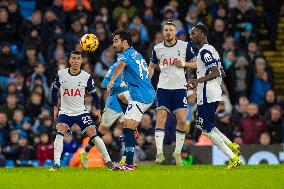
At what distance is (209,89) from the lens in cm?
1702

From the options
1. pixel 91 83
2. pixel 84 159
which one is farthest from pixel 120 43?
pixel 84 159

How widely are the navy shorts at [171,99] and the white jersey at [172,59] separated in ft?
0.30

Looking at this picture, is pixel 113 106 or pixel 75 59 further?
pixel 113 106

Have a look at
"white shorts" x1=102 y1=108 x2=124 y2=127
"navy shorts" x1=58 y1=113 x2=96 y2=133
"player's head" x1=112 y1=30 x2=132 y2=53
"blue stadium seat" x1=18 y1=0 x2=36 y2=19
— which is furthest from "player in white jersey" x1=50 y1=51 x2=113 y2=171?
"blue stadium seat" x1=18 y1=0 x2=36 y2=19

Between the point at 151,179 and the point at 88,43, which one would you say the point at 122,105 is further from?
the point at 151,179

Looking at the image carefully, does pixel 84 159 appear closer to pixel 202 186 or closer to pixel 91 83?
pixel 91 83

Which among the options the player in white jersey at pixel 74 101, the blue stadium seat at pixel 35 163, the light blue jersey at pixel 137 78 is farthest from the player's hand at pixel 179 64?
the blue stadium seat at pixel 35 163

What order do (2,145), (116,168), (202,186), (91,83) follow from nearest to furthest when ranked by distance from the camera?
(202,186) → (116,168) → (91,83) → (2,145)

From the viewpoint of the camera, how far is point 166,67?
18.5 metres

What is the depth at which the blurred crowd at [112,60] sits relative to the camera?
22781 millimetres

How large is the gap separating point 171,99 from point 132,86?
1838 millimetres

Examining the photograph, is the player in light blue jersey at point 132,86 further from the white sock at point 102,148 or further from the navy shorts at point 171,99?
the navy shorts at point 171,99

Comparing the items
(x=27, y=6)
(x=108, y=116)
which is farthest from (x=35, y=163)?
(x=27, y=6)

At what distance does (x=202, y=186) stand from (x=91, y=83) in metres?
4.89
